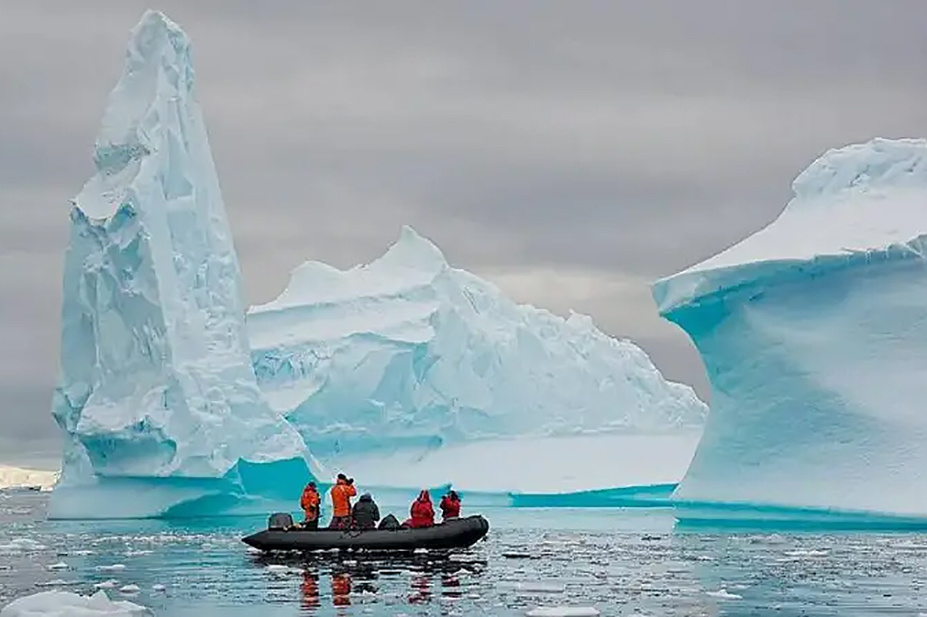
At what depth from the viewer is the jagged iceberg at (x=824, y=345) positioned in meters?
25.9

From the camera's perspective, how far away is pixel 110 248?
102 ft

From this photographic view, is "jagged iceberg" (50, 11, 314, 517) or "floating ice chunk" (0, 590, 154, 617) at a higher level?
"jagged iceberg" (50, 11, 314, 517)

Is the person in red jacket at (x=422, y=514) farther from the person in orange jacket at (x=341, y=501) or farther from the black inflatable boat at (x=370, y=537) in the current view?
the person in orange jacket at (x=341, y=501)

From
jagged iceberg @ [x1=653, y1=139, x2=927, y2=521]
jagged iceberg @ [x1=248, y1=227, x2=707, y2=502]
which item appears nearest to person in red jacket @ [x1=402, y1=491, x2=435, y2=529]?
jagged iceberg @ [x1=653, y1=139, x2=927, y2=521]

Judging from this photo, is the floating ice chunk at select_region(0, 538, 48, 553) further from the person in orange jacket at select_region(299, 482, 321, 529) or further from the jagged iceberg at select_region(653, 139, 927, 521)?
the jagged iceberg at select_region(653, 139, 927, 521)

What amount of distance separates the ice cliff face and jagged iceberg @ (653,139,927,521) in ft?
39.7

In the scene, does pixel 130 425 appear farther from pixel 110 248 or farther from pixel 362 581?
pixel 362 581

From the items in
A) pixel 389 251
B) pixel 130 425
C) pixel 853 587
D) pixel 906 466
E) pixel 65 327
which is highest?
pixel 389 251

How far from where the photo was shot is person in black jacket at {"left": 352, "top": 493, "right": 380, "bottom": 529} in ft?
66.5

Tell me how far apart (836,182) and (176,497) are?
15144 mm

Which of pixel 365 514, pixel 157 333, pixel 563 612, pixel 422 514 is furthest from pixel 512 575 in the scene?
pixel 157 333

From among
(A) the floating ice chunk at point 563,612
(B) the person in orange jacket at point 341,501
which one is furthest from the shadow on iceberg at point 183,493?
(A) the floating ice chunk at point 563,612

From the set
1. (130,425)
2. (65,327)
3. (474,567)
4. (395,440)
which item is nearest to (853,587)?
(474,567)

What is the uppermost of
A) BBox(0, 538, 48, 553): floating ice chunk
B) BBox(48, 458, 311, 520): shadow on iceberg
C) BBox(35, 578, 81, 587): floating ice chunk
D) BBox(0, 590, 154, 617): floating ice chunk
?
BBox(48, 458, 311, 520): shadow on iceberg
